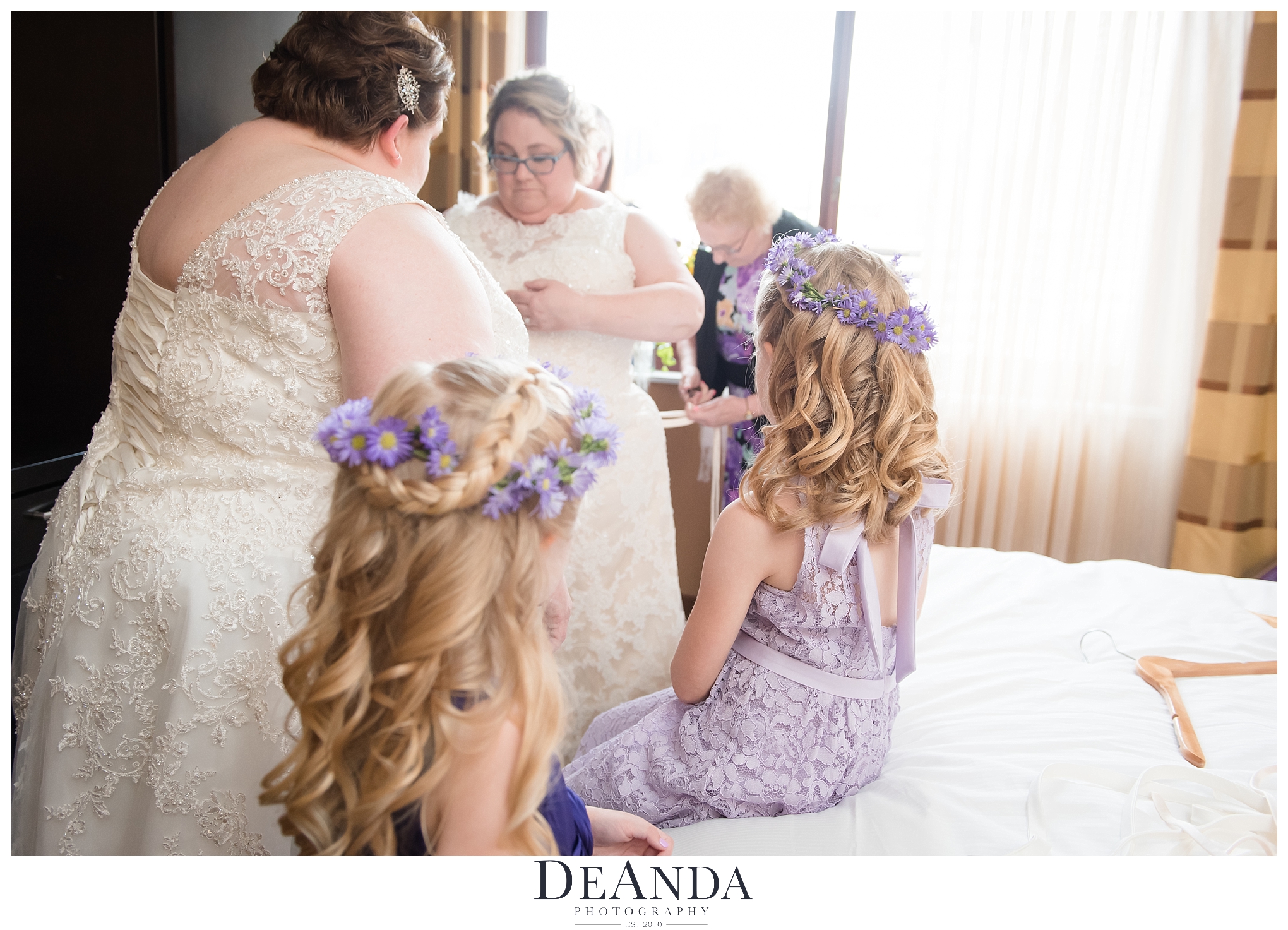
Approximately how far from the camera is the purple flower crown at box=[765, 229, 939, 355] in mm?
1181

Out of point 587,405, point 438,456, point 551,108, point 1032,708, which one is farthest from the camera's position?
point 551,108

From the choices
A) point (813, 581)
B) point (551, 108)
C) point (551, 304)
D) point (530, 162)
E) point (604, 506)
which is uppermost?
point (551, 108)

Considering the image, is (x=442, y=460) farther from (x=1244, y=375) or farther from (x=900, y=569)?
(x=1244, y=375)

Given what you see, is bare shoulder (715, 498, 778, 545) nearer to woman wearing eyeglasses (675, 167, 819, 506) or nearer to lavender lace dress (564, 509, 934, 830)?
lavender lace dress (564, 509, 934, 830)

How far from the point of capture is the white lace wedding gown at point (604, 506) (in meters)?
1.94

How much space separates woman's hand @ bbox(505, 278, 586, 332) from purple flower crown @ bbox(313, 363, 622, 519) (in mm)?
1132

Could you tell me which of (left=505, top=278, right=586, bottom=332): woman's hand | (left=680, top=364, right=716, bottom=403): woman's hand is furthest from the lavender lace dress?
(left=680, top=364, right=716, bottom=403): woman's hand

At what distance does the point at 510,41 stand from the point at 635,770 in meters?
3.02

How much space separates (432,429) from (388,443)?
0.04 m

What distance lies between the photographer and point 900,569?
1177 millimetres

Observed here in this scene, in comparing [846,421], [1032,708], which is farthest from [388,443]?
[1032,708]

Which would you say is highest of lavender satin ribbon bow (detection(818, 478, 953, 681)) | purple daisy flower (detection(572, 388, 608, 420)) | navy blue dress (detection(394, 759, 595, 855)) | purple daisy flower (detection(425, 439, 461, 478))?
purple daisy flower (detection(572, 388, 608, 420))

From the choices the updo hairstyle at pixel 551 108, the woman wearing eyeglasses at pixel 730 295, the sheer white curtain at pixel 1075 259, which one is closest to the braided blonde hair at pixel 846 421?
the updo hairstyle at pixel 551 108
